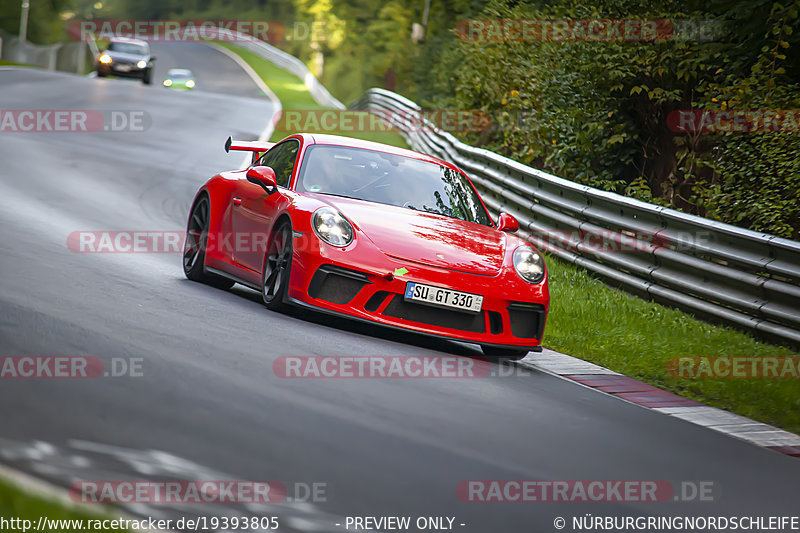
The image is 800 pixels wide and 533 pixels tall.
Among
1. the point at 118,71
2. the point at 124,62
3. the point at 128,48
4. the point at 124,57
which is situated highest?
the point at 128,48

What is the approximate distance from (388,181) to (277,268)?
1.28 meters

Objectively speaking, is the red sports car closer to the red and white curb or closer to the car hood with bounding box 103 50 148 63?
the red and white curb

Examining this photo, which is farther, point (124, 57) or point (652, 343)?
point (124, 57)

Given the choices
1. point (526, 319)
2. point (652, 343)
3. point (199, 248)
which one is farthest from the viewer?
point (199, 248)

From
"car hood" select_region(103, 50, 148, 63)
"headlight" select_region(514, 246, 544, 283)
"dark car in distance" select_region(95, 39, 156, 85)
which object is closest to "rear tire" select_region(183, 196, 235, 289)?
"headlight" select_region(514, 246, 544, 283)

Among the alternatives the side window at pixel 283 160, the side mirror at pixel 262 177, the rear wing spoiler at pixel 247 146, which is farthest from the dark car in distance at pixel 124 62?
the side mirror at pixel 262 177

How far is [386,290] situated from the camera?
7.18 meters

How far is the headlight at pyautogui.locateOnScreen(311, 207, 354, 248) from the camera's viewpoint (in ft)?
24.2

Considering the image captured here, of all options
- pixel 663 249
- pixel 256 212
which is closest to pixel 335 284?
pixel 256 212

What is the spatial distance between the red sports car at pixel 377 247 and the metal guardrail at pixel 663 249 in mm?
2012

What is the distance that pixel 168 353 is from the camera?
582 cm

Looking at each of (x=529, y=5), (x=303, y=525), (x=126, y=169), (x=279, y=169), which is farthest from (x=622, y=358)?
(x=529, y=5)

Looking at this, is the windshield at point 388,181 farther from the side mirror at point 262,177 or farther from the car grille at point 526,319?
the car grille at point 526,319

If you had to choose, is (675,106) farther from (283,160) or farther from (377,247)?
(377,247)
